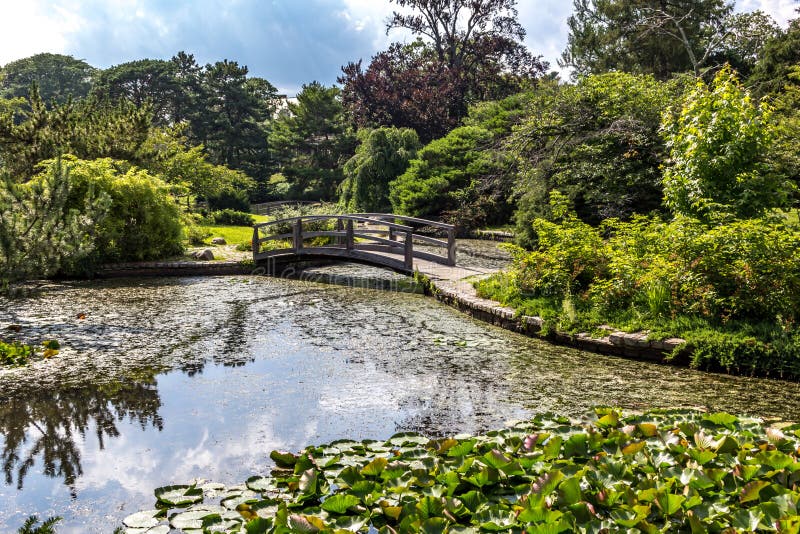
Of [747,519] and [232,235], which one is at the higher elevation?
[232,235]

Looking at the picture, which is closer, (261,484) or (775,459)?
(775,459)

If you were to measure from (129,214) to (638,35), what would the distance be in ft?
74.1

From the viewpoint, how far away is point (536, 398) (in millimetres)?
5258

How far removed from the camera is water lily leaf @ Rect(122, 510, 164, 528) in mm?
3125

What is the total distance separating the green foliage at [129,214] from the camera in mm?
12891

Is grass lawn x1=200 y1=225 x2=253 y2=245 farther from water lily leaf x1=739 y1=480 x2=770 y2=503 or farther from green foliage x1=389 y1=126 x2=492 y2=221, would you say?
water lily leaf x1=739 y1=480 x2=770 y2=503

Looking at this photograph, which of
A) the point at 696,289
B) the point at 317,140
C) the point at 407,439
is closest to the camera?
the point at 407,439

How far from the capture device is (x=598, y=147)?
13906mm

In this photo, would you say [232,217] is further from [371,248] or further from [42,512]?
[42,512]

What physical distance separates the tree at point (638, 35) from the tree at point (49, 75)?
4166 cm

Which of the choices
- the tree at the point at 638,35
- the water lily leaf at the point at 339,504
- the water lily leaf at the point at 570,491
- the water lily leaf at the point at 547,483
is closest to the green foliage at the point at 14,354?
the water lily leaf at the point at 339,504

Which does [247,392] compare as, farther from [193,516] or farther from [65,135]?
[65,135]

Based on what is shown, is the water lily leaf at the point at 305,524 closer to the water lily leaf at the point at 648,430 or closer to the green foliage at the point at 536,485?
the green foliage at the point at 536,485

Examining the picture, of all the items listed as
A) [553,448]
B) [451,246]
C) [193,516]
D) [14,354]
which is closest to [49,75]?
[451,246]
